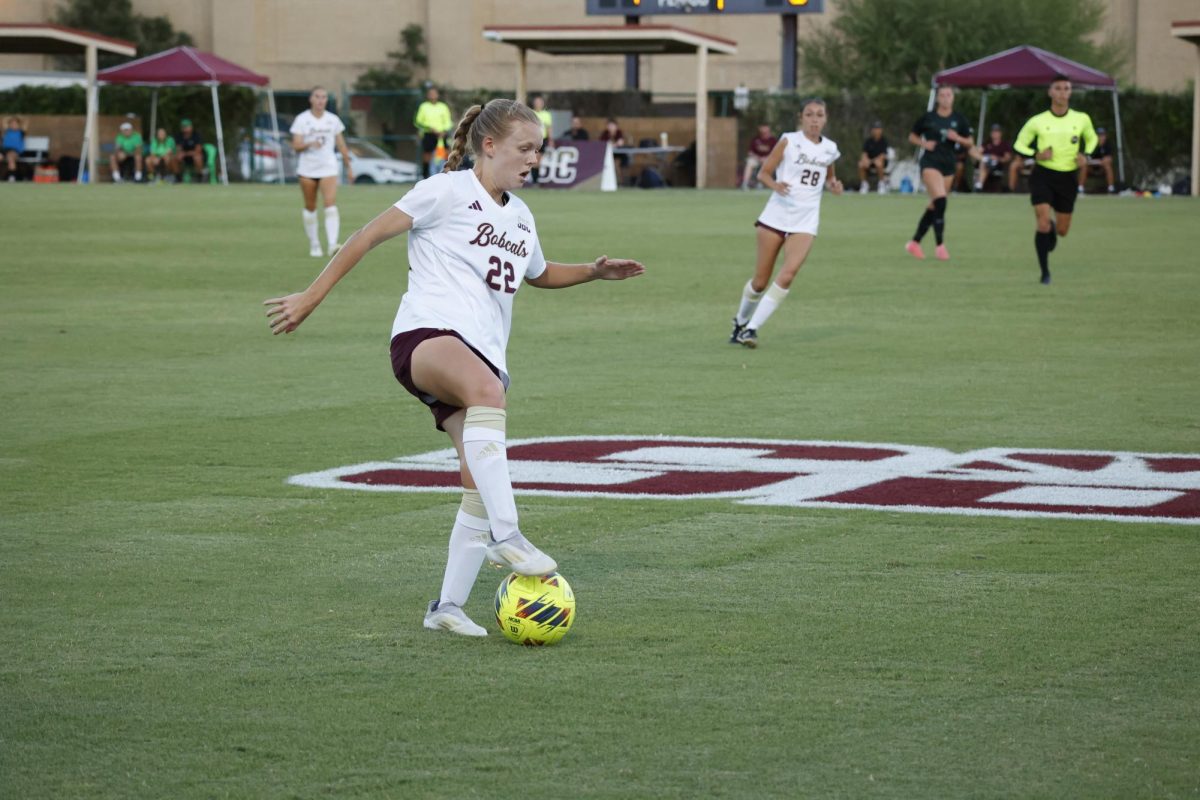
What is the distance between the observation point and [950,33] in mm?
69500

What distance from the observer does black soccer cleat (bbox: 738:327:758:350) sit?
15195 mm

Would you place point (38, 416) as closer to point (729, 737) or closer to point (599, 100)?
point (729, 737)

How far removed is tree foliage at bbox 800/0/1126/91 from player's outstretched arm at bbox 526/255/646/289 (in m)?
64.5

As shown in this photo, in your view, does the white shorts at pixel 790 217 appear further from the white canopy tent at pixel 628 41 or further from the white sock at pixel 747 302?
the white canopy tent at pixel 628 41

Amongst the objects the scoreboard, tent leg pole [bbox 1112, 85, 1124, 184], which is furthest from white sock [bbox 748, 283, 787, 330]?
the scoreboard

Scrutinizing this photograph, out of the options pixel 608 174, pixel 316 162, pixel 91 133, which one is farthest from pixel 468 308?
pixel 91 133

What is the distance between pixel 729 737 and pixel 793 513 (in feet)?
11.4

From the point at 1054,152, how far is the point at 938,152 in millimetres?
4326

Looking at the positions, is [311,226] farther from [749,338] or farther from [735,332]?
[749,338]

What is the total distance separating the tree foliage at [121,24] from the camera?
7975 cm

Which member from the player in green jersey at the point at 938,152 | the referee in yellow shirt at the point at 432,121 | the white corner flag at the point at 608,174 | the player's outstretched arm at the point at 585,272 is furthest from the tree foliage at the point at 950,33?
the player's outstretched arm at the point at 585,272

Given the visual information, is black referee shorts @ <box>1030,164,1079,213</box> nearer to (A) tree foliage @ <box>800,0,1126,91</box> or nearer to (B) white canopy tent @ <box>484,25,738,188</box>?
(B) white canopy tent @ <box>484,25,738,188</box>

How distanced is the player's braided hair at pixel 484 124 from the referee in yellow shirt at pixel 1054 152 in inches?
615

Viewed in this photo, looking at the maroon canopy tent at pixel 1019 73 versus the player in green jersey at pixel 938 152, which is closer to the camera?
the player in green jersey at pixel 938 152
